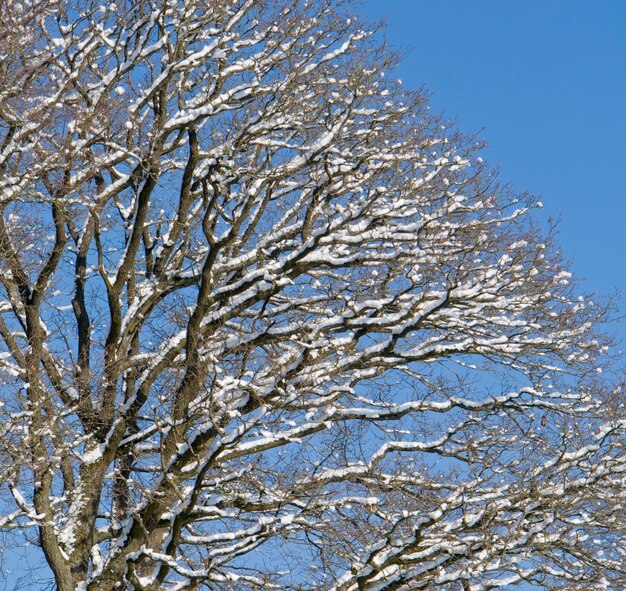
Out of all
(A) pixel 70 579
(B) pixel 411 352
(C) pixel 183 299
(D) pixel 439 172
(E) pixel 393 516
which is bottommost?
(A) pixel 70 579

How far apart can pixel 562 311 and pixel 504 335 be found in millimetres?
894

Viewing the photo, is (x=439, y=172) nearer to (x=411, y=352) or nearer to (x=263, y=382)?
(x=411, y=352)

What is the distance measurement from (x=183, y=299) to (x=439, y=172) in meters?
4.14

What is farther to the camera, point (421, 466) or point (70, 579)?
point (421, 466)

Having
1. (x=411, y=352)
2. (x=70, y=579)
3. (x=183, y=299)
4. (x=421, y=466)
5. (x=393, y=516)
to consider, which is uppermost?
(x=183, y=299)

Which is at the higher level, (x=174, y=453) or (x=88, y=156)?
Answer: (x=88, y=156)

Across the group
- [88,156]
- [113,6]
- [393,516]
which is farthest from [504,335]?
[113,6]

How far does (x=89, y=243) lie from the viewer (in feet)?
43.2

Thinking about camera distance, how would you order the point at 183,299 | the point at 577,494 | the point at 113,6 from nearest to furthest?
the point at 577,494 < the point at 113,6 < the point at 183,299

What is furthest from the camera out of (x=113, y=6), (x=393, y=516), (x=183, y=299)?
(x=183, y=299)

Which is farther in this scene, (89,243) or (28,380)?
(89,243)

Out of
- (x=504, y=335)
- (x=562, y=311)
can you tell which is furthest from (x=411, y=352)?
(x=562, y=311)

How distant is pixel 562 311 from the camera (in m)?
12.3

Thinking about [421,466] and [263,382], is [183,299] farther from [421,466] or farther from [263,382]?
[421,466]
